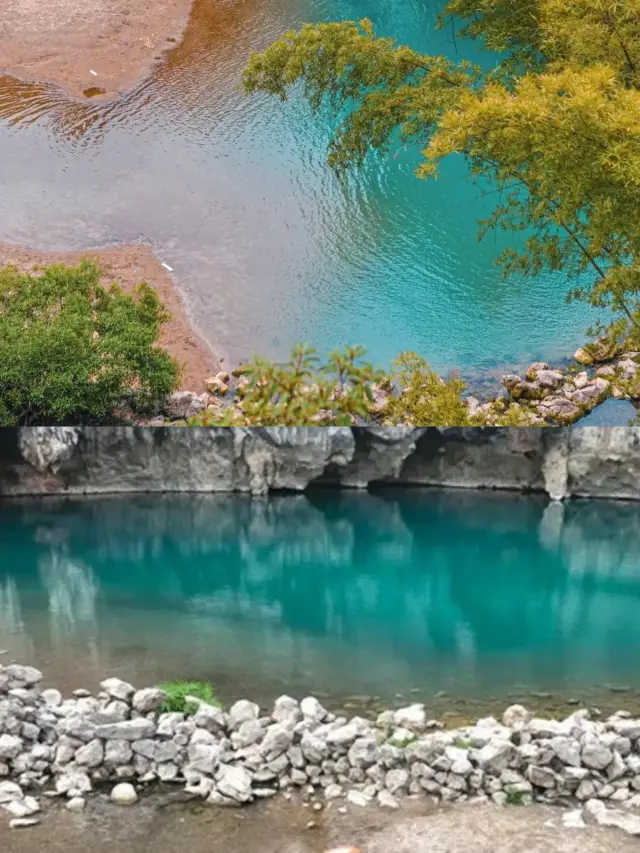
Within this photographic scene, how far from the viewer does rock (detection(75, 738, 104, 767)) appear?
390 inches

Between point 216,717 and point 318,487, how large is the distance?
7215mm

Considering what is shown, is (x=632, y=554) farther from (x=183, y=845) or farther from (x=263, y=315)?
(x=263, y=315)

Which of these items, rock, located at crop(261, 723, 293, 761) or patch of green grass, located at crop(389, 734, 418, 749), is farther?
patch of green grass, located at crop(389, 734, 418, 749)

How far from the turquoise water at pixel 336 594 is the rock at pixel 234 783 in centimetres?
174

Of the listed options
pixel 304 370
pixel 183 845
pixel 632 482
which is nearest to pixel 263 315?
pixel 304 370

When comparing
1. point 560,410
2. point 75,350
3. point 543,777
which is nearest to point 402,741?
point 543,777

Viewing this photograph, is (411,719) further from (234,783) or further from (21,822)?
(21,822)

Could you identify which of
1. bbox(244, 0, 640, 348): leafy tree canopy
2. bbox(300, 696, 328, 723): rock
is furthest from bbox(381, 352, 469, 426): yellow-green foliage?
bbox(300, 696, 328, 723): rock

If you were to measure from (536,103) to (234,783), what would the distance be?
8703mm

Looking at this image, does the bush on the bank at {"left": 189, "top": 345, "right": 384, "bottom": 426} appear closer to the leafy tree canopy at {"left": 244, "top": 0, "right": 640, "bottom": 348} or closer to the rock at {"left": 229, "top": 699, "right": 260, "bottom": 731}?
the leafy tree canopy at {"left": 244, "top": 0, "right": 640, "bottom": 348}

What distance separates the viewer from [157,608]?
46.2 ft

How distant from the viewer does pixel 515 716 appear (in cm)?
1104

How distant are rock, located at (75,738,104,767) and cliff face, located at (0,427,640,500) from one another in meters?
7.43

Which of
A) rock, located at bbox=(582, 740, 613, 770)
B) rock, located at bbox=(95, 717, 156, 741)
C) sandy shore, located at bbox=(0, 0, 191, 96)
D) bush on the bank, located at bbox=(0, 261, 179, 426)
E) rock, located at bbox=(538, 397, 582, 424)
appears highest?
sandy shore, located at bbox=(0, 0, 191, 96)
